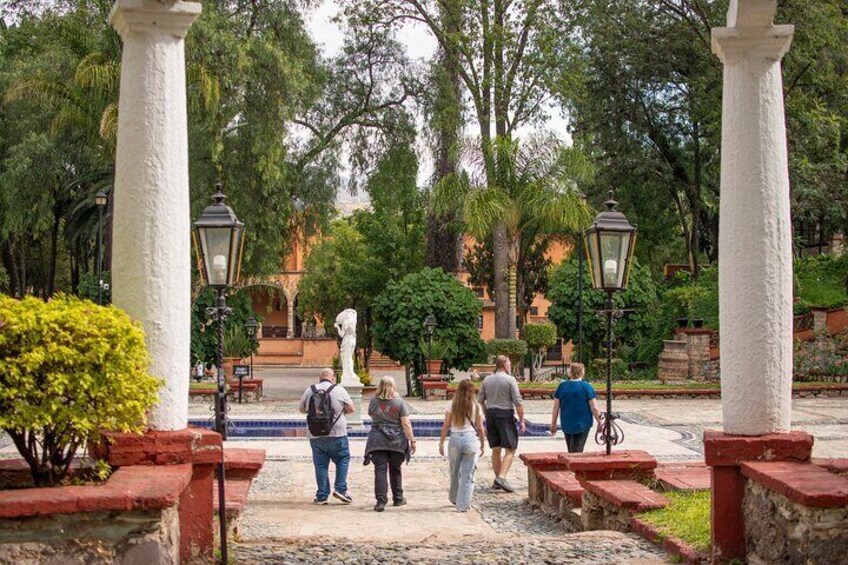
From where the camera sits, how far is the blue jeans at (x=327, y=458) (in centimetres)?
1206

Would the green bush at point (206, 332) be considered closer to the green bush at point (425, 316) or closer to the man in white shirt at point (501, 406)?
the green bush at point (425, 316)

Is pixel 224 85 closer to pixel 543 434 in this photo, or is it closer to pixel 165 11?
pixel 543 434

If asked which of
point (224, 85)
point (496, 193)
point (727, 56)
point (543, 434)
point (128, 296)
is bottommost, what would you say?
point (543, 434)

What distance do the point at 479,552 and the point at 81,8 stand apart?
23993 mm

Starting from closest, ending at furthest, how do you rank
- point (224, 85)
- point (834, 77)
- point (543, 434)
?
point (543, 434), point (224, 85), point (834, 77)

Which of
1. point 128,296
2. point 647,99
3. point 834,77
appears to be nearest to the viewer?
point 128,296

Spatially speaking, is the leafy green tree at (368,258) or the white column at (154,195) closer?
the white column at (154,195)

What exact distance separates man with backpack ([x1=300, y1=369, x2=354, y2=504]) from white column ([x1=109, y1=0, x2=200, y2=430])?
4.89 metres

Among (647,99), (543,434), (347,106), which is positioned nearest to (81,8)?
(347,106)

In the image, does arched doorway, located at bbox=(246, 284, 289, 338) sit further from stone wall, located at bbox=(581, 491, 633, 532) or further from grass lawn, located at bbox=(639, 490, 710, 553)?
grass lawn, located at bbox=(639, 490, 710, 553)

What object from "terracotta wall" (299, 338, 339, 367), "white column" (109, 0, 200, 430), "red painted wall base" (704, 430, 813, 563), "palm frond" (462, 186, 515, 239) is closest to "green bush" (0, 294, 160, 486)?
"white column" (109, 0, 200, 430)

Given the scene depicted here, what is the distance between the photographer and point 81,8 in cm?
2862

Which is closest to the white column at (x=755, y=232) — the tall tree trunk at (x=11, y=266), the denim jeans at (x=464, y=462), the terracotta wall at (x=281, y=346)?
the denim jeans at (x=464, y=462)

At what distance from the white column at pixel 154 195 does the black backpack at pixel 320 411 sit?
485cm
